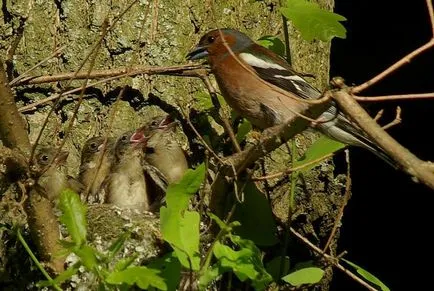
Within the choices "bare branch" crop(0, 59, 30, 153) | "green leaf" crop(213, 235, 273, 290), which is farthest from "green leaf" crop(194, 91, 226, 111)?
"green leaf" crop(213, 235, 273, 290)

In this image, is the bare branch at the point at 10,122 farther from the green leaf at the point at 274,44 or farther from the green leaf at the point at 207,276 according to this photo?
the green leaf at the point at 274,44

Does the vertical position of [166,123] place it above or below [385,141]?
below

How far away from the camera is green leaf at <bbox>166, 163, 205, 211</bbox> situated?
3.39 metres

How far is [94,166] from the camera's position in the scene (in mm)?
4863

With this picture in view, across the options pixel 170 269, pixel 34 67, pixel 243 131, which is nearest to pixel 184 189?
pixel 170 269

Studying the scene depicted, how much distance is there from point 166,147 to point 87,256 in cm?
180

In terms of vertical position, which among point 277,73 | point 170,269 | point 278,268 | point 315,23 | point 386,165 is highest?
point 315,23

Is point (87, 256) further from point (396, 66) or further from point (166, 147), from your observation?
point (166, 147)

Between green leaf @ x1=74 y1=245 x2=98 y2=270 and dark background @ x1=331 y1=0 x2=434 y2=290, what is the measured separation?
415 centimetres

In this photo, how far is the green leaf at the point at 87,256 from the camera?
3.29m

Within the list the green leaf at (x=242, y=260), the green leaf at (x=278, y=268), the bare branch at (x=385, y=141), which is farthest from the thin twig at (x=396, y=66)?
→ the green leaf at (x=278, y=268)

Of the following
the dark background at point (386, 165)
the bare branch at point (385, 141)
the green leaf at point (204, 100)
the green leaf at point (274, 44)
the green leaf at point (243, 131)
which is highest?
the bare branch at point (385, 141)

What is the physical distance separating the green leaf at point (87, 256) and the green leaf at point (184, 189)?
0.28 m

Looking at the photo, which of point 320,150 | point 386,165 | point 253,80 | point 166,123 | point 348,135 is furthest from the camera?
point 386,165
